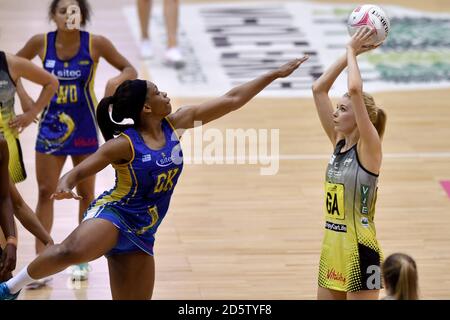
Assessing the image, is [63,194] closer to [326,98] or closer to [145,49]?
[326,98]

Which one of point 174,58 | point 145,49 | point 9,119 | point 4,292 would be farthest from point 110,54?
point 145,49

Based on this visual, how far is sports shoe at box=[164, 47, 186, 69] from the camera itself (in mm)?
13414

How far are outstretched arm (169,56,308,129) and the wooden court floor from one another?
5.85ft

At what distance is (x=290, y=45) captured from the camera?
14.1m

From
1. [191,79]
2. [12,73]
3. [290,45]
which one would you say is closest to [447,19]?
[290,45]

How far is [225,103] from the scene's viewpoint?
6.19m

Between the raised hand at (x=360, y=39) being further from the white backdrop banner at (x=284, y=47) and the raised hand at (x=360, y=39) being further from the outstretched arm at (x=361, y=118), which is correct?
the white backdrop banner at (x=284, y=47)

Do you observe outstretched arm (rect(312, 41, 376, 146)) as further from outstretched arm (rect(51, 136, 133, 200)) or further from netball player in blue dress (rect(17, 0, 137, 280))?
netball player in blue dress (rect(17, 0, 137, 280))

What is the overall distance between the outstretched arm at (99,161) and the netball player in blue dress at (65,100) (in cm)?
209

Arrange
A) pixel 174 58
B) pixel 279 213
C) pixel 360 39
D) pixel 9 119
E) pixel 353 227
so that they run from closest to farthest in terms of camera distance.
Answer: pixel 353 227, pixel 360 39, pixel 9 119, pixel 279 213, pixel 174 58

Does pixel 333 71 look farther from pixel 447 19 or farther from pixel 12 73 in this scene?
pixel 447 19

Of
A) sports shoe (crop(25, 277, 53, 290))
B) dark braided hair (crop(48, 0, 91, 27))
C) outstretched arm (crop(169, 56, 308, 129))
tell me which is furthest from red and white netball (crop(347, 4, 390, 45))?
sports shoe (crop(25, 277, 53, 290))

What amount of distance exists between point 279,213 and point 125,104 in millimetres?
3571

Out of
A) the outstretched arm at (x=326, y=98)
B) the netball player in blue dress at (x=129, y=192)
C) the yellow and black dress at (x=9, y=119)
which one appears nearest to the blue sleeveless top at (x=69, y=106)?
the yellow and black dress at (x=9, y=119)
